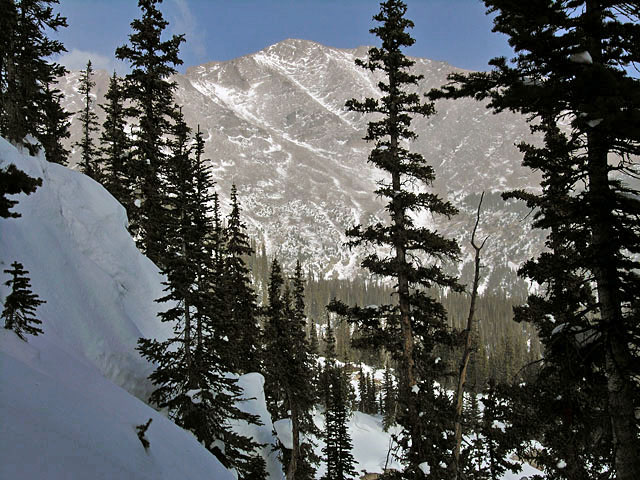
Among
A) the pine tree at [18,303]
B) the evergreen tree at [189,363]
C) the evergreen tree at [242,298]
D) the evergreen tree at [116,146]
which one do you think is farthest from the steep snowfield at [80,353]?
the evergreen tree at [116,146]

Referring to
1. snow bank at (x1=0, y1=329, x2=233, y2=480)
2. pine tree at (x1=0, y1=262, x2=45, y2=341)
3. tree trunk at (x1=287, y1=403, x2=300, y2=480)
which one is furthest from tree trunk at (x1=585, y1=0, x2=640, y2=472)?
tree trunk at (x1=287, y1=403, x2=300, y2=480)

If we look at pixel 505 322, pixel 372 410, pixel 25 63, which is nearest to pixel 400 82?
pixel 25 63

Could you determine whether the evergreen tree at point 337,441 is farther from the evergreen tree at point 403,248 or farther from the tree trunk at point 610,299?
the tree trunk at point 610,299

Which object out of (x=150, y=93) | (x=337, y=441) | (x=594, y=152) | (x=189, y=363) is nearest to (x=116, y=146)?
(x=150, y=93)

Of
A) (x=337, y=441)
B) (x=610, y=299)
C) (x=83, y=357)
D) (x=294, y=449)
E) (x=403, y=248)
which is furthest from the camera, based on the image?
(x=337, y=441)

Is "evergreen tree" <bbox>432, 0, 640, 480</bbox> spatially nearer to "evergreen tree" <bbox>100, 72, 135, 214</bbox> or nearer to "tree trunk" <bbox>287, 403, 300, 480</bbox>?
"tree trunk" <bbox>287, 403, 300, 480</bbox>

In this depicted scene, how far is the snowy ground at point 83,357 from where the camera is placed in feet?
15.8

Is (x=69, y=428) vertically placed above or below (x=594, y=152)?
below

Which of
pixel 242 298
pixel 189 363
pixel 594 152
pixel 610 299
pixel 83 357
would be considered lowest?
pixel 83 357

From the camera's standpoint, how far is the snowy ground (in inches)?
189

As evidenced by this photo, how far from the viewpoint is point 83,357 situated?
10.3m

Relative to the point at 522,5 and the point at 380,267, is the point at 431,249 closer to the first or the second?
the point at 380,267

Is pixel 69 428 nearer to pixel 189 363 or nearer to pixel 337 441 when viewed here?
pixel 189 363

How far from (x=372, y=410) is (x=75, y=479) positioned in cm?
8413
